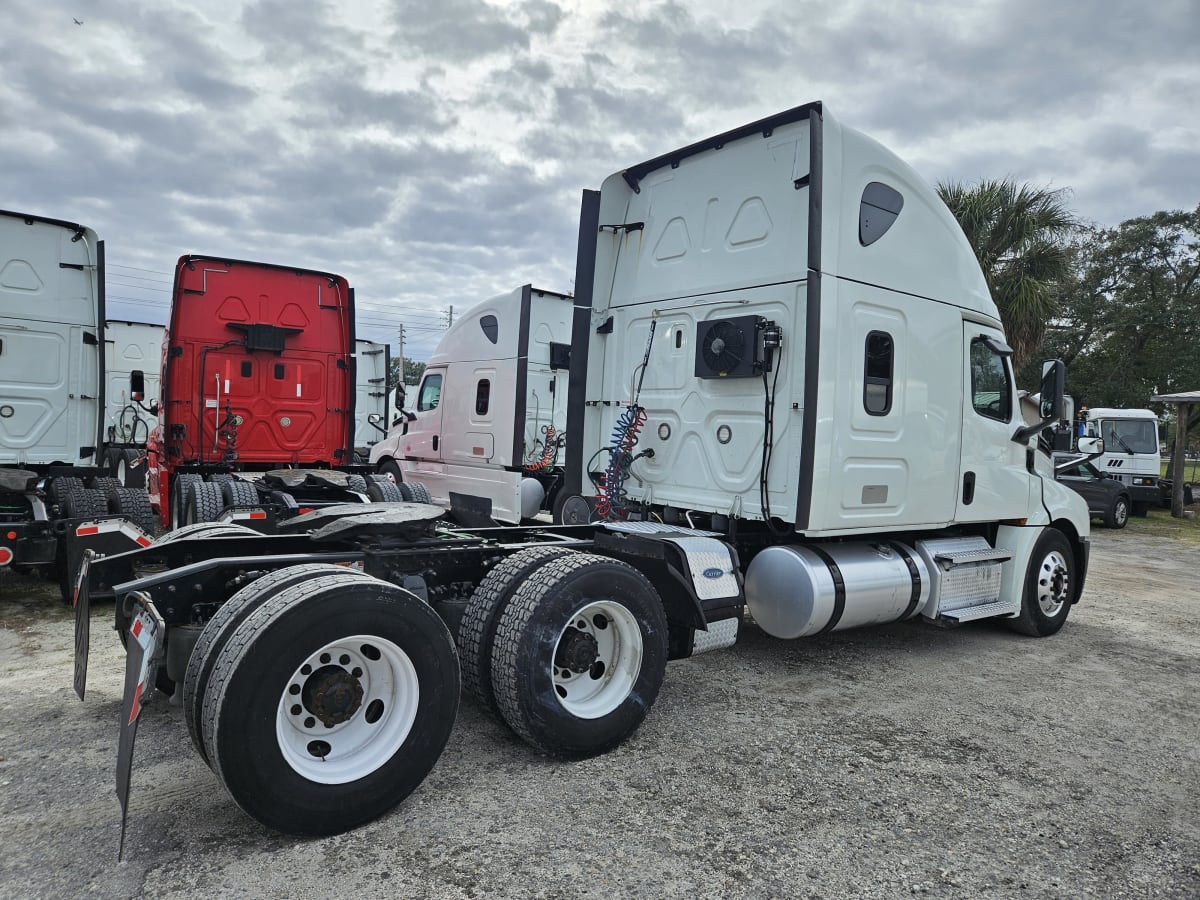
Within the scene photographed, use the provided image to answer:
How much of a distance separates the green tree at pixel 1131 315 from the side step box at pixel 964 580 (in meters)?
22.4

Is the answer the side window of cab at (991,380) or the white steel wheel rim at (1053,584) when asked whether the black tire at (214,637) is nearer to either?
the side window of cab at (991,380)

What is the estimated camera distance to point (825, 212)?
482 centimetres

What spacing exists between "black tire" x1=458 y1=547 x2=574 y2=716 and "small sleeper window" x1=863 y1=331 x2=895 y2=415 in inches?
97.6

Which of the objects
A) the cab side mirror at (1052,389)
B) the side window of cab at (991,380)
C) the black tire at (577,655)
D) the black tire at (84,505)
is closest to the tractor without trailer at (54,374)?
the black tire at (84,505)

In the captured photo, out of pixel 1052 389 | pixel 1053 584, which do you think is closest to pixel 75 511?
pixel 1052 389

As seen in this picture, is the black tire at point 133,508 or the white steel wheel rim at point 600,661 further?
the black tire at point 133,508

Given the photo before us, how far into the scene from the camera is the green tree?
977 inches

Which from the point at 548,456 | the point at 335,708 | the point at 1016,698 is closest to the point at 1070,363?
the point at 548,456

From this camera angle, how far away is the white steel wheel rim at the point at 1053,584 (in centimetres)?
656

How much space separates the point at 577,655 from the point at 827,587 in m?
2.02

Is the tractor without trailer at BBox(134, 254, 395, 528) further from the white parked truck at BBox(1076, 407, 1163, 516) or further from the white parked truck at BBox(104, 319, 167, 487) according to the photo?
the white parked truck at BBox(1076, 407, 1163, 516)

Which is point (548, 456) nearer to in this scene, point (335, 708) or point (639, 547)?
point (639, 547)

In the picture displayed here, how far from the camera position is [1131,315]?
25.5 meters

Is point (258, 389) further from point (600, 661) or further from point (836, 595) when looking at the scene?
point (836, 595)
